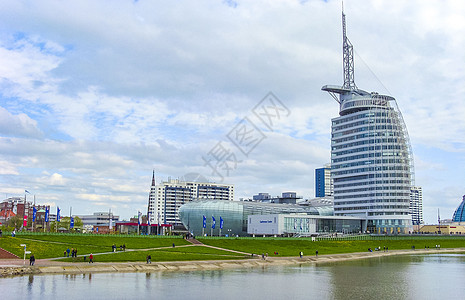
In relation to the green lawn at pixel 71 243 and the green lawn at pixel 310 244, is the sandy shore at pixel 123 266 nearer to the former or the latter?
the green lawn at pixel 71 243

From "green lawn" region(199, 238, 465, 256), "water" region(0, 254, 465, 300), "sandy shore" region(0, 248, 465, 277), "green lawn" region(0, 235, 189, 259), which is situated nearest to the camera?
"water" region(0, 254, 465, 300)

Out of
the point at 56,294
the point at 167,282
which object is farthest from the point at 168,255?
the point at 56,294

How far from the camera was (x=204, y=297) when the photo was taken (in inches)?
1892

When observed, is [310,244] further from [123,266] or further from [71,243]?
[123,266]

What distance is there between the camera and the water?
4916 cm

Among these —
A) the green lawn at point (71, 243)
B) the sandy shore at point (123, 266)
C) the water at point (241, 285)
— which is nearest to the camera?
the water at point (241, 285)

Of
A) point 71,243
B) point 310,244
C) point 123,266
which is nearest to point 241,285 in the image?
point 123,266

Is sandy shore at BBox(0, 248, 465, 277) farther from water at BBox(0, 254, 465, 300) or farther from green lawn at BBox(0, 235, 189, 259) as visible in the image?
green lawn at BBox(0, 235, 189, 259)

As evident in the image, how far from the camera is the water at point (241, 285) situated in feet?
161

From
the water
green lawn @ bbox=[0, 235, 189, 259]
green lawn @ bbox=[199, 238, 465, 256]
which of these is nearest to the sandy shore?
the water

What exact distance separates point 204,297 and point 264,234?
435 feet

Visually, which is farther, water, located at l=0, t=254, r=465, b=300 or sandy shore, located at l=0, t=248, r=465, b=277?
sandy shore, located at l=0, t=248, r=465, b=277

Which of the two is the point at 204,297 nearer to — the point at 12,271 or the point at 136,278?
the point at 136,278

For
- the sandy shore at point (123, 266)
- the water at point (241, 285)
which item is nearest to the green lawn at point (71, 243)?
the sandy shore at point (123, 266)
